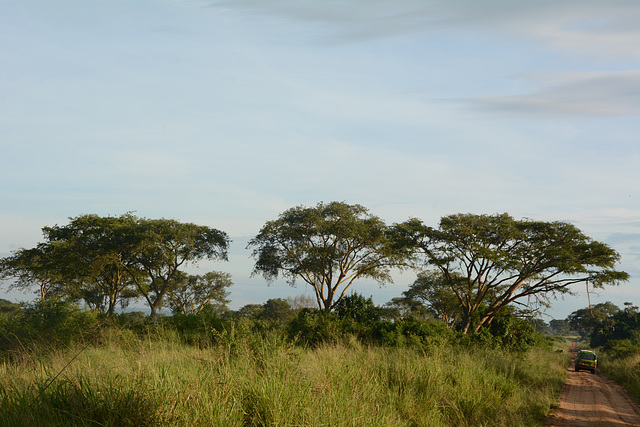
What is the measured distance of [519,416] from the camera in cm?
1162

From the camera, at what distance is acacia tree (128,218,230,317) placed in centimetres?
3669

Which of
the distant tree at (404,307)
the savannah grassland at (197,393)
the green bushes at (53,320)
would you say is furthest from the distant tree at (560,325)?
the savannah grassland at (197,393)

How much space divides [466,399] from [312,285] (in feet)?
93.5

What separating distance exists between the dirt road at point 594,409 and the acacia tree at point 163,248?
2717 cm

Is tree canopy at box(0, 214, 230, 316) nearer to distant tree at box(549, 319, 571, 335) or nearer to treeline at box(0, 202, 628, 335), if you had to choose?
treeline at box(0, 202, 628, 335)

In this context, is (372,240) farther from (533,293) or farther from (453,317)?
(453,317)

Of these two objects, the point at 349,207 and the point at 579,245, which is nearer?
the point at 579,245

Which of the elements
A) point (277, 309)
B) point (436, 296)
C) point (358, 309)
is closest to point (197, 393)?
point (358, 309)

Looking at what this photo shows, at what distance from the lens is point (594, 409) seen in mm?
14852

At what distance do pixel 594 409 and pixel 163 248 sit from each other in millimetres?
30215

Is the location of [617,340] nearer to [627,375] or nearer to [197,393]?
[627,375]

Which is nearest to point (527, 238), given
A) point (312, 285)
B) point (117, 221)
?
point (312, 285)

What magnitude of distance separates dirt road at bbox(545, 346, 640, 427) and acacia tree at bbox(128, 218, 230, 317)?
2717cm

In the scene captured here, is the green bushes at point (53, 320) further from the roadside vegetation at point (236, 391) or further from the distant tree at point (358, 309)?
the distant tree at point (358, 309)
